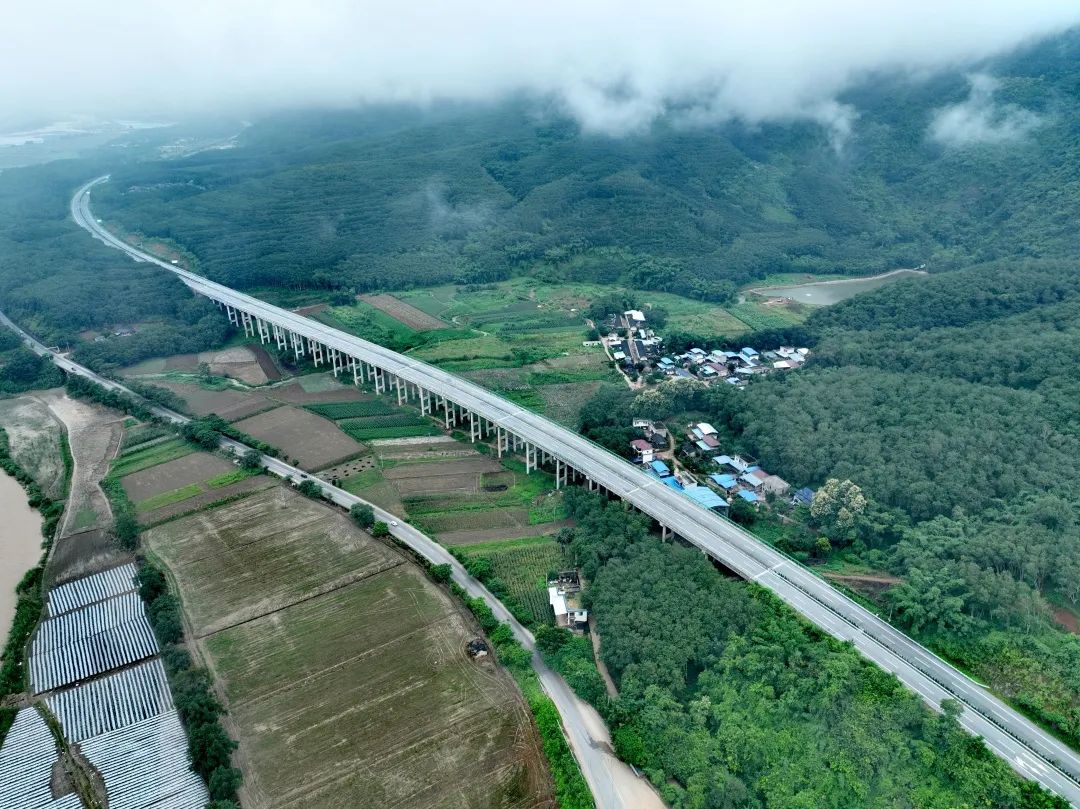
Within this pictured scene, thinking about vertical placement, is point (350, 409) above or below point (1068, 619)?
below

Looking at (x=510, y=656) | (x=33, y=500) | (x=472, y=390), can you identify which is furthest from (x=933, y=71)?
(x=33, y=500)

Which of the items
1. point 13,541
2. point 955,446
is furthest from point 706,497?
point 13,541

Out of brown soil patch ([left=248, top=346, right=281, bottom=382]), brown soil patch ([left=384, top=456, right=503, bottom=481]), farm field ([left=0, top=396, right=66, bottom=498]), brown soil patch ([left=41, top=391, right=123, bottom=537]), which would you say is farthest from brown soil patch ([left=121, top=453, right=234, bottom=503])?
brown soil patch ([left=248, top=346, right=281, bottom=382])

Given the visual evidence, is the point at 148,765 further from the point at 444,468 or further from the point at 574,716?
the point at 444,468

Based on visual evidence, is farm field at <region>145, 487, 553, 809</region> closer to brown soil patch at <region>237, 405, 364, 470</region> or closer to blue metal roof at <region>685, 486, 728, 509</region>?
brown soil patch at <region>237, 405, 364, 470</region>

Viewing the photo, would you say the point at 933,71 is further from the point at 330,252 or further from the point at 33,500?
the point at 33,500

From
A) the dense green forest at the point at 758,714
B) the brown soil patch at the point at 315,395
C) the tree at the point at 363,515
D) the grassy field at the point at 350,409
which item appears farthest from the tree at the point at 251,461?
the dense green forest at the point at 758,714

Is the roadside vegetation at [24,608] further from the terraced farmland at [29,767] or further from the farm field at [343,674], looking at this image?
the farm field at [343,674]
